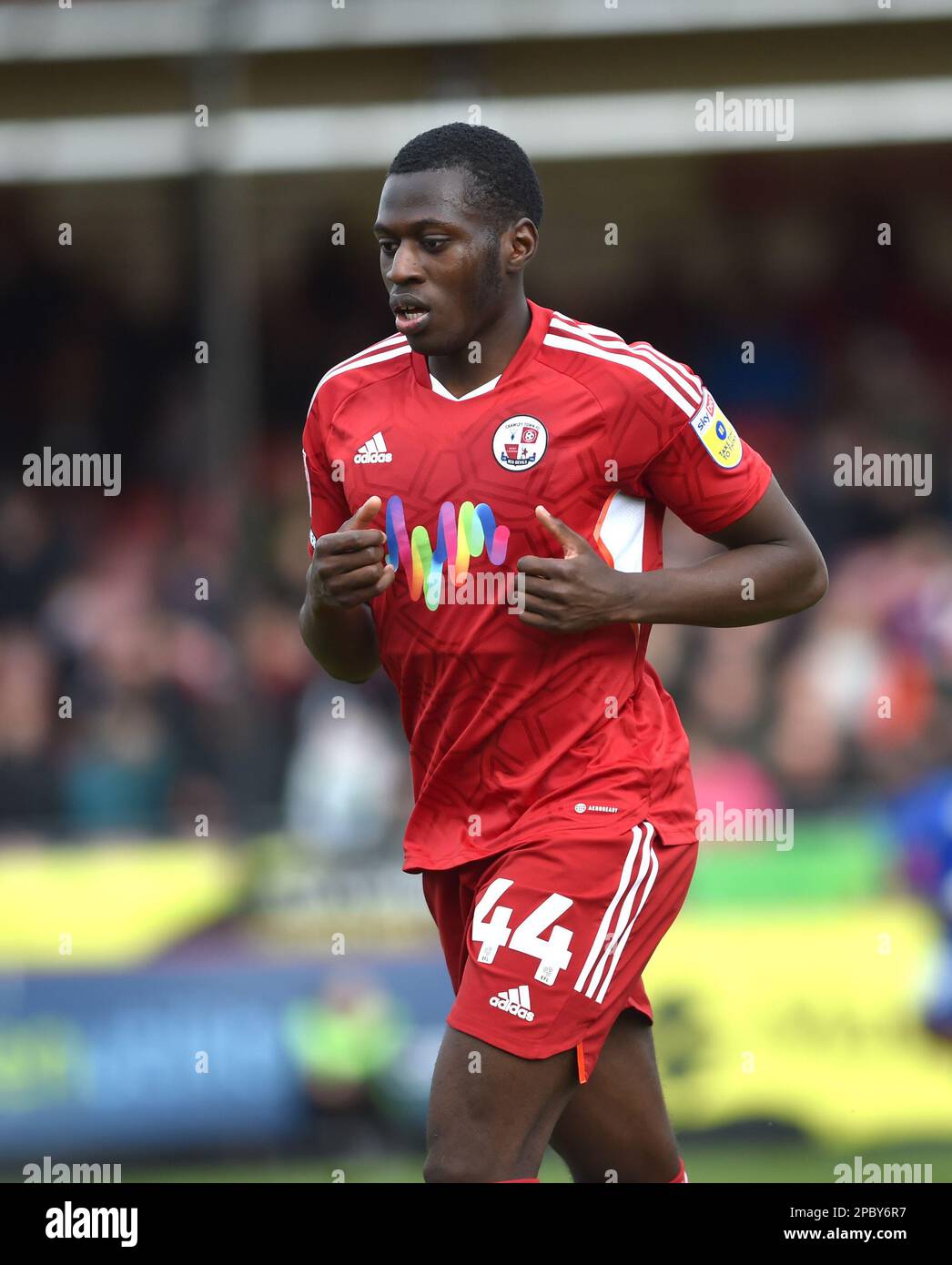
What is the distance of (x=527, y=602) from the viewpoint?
3557mm

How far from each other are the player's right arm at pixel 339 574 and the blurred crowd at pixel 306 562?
151 inches

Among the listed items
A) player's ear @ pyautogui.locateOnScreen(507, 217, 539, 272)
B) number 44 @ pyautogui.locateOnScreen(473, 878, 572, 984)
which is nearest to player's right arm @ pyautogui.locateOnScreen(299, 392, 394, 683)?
player's ear @ pyautogui.locateOnScreen(507, 217, 539, 272)

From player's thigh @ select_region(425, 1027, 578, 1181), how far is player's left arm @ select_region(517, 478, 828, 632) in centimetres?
82

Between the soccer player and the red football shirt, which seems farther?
the red football shirt

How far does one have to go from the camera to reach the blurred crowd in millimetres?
8367

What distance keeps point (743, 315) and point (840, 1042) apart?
6.31 m
